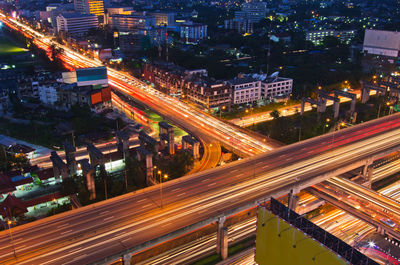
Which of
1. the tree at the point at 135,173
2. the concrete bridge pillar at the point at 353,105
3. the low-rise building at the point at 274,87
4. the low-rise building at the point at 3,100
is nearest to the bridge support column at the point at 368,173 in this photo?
the concrete bridge pillar at the point at 353,105

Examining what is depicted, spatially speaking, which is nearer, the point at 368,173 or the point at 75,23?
the point at 368,173

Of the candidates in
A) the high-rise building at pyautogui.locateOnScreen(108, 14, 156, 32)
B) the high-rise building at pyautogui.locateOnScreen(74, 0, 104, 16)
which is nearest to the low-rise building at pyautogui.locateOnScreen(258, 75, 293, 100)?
the high-rise building at pyautogui.locateOnScreen(108, 14, 156, 32)

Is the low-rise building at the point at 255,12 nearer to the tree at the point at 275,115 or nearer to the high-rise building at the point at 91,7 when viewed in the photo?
the high-rise building at the point at 91,7

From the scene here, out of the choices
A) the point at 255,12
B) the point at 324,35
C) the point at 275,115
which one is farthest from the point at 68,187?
the point at 255,12

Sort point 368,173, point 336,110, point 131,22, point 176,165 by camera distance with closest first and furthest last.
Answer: point 176,165
point 368,173
point 336,110
point 131,22

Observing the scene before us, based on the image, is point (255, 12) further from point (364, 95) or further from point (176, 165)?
point (176, 165)

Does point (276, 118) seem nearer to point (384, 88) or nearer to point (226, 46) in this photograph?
point (384, 88)
